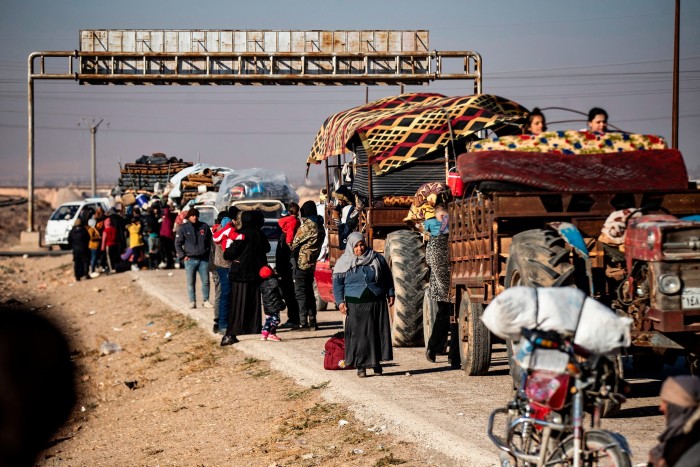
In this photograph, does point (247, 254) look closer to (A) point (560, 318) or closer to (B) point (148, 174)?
(A) point (560, 318)

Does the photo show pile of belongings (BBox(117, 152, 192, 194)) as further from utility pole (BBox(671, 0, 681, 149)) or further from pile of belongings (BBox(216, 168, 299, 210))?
utility pole (BBox(671, 0, 681, 149))

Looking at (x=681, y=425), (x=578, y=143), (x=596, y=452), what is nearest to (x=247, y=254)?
(x=578, y=143)

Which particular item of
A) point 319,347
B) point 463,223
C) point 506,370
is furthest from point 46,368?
point 319,347

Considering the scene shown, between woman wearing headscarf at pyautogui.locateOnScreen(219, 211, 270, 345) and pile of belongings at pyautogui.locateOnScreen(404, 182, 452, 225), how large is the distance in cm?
267

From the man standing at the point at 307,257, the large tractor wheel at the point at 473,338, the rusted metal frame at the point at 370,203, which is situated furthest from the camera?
the man standing at the point at 307,257

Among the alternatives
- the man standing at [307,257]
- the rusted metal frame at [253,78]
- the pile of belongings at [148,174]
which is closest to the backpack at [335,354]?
the man standing at [307,257]

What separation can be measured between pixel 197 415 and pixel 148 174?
33.8 m

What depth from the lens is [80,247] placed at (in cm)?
3259

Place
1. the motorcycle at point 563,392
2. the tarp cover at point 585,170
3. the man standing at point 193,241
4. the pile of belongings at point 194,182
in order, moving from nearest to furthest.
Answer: the motorcycle at point 563,392, the tarp cover at point 585,170, the man standing at point 193,241, the pile of belongings at point 194,182

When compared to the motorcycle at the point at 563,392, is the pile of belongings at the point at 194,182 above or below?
above

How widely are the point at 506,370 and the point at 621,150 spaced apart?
3.22 meters

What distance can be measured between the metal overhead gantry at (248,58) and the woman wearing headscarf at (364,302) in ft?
94.2

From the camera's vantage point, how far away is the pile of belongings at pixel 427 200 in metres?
13.8

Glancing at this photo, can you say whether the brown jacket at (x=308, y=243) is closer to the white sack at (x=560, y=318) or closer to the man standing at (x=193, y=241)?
the man standing at (x=193, y=241)
